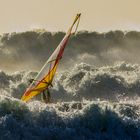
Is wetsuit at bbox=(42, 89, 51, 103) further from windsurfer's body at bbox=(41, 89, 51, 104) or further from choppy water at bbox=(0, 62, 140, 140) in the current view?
choppy water at bbox=(0, 62, 140, 140)

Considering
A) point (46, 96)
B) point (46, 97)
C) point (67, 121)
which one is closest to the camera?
point (67, 121)

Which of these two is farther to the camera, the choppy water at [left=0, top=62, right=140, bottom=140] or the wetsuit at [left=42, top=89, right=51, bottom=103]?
the wetsuit at [left=42, top=89, right=51, bottom=103]

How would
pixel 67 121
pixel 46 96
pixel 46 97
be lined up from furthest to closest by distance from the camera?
1. pixel 46 96
2. pixel 46 97
3. pixel 67 121

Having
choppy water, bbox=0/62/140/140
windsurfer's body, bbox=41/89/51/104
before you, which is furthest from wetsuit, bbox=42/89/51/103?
choppy water, bbox=0/62/140/140

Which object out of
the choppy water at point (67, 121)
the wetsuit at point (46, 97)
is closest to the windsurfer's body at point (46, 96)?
the wetsuit at point (46, 97)

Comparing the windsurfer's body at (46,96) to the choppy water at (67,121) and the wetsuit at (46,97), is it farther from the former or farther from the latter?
the choppy water at (67,121)

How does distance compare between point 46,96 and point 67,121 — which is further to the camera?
point 46,96

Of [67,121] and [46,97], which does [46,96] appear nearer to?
[46,97]

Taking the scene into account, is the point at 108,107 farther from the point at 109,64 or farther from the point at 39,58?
the point at 39,58

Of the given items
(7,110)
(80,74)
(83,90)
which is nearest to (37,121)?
(7,110)

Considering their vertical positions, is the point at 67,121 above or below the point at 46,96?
below

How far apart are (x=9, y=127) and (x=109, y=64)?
33.2 meters

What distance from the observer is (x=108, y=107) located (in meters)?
22.9

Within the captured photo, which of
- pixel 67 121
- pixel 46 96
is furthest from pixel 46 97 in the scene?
pixel 67 121
